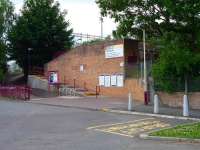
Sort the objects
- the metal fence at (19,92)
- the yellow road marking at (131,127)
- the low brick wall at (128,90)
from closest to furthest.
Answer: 1. the yellow road marking at (131,127)
2. the low brick wall at (128,90)
3. the metal fence at (19,92)

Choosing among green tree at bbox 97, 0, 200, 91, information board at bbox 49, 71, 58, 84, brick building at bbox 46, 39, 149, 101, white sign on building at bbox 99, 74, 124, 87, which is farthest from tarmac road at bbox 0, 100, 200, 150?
information board at bbox 49, 71, 58, 84

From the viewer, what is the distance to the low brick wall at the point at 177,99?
2684 centimetres

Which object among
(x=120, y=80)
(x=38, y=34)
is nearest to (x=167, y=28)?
(x=120, y=80)

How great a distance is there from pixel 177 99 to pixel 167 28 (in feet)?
12.7

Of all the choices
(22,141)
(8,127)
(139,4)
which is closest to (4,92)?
(139,4)

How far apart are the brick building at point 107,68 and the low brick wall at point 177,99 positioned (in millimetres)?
3960

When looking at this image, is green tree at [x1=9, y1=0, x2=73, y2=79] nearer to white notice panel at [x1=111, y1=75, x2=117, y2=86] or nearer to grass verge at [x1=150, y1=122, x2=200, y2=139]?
white notice panel at [x1=111, y1=75, x2=117, y2=86]

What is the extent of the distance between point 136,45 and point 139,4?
8487 millimetres

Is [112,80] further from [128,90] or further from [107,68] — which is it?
[128,90]

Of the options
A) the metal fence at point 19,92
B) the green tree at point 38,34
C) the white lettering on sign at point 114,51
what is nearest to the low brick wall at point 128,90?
the white lettering on sign at point 114,51

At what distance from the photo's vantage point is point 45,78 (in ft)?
152

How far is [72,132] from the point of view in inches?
661

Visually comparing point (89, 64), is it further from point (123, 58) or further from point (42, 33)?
point (42, 33)

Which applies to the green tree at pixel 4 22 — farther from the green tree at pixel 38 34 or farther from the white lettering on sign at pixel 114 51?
the white lettering on sign at pixel 114 51
